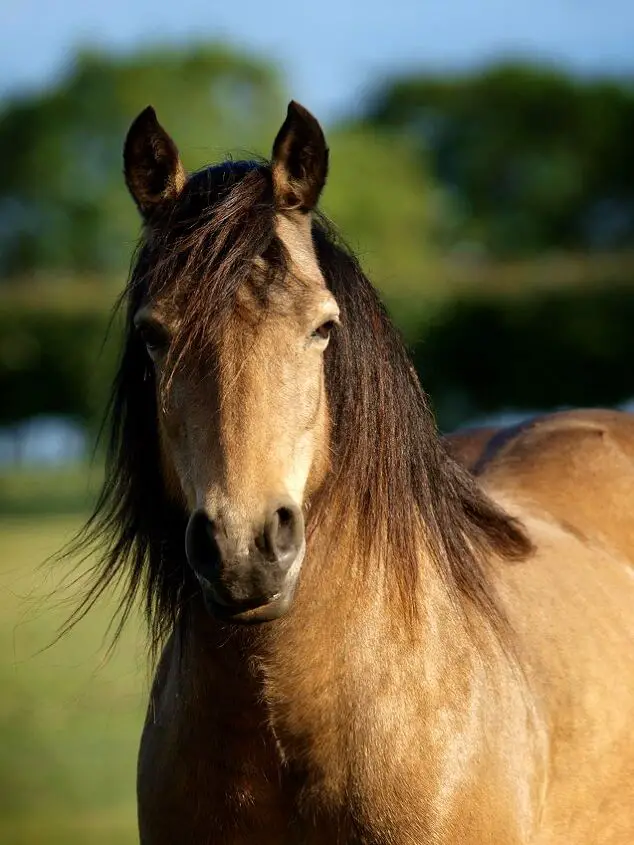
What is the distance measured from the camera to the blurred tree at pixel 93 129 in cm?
5212

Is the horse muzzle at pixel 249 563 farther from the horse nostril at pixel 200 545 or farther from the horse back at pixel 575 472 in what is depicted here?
the horse back at pixel 575 472

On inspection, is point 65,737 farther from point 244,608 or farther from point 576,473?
point 244,608

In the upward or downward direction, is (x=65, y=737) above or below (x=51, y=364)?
below

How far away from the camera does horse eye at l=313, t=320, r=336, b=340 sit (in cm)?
314

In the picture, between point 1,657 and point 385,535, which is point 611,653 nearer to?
point 385,535

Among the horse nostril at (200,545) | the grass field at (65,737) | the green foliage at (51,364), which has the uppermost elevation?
the horse nostril at (200,545)

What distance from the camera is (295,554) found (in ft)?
9.52

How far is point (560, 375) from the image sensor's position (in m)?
25.9

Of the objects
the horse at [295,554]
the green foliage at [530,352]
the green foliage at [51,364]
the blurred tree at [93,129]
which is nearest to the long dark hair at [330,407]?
the horse at [295,554]

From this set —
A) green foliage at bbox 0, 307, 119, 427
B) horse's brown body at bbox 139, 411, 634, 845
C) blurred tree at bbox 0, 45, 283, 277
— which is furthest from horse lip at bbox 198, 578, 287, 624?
blurred tree at bbox 0, 45, 283, 277

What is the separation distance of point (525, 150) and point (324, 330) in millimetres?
65782

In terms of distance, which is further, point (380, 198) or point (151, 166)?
point (380, 198)

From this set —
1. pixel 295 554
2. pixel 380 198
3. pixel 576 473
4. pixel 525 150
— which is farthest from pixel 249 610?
pixel 525 150

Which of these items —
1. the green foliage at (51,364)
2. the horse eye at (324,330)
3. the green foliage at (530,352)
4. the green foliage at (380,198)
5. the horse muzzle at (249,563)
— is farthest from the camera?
the green foliage at (380,198)
